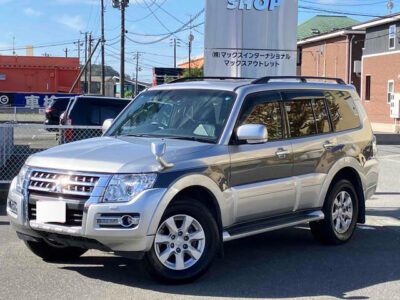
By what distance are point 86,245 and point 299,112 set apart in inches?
119

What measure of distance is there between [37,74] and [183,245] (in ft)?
183

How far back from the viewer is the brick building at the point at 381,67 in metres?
34.7

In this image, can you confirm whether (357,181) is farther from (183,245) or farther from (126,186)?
(126,186)

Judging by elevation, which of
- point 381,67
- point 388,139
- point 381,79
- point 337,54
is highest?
point 337,54

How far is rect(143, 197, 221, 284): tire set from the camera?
215 inches

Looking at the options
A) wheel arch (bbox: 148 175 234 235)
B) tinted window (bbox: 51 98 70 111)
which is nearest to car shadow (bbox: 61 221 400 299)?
wheel arch (bbox: 148 175 234 235)

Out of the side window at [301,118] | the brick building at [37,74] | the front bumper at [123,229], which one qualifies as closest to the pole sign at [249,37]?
the side window at [301,118]

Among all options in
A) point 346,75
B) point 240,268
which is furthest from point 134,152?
point 346,75

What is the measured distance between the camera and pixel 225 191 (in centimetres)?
591

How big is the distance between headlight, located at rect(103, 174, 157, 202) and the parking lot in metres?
0.86

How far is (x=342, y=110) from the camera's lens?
7691mm

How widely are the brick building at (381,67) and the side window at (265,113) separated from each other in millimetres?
29293

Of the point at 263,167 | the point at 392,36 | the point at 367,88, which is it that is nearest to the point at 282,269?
the point at 263,167

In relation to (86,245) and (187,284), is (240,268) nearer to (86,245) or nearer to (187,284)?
(187,284)
